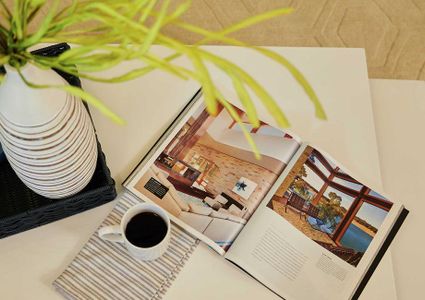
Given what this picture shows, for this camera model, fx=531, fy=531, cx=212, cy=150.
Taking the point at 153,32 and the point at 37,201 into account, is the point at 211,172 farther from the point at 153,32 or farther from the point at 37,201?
the point at 153,32

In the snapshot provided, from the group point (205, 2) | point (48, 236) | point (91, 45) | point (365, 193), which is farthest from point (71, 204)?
point (205, 2)

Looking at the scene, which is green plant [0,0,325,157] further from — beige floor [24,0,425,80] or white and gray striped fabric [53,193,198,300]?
beige floor [24,0,425,80]

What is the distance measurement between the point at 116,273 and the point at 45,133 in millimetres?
274

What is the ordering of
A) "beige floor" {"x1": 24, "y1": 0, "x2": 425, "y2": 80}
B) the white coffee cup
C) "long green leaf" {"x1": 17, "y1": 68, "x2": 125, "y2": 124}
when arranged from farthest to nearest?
"beige floor" {"x1": 24, "y1": 0, "x2": 425, "y2": 80}, the white coffee cup, "long green leaf" {"x1": 17, "y1": 68, "x2": 125, "y2": 124}

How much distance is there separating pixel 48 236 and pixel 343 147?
54 cm

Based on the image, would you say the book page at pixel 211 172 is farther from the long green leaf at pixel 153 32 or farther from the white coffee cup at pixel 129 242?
the long green leaf at pixel 153 32

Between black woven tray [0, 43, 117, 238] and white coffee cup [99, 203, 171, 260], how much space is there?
6 centimetres

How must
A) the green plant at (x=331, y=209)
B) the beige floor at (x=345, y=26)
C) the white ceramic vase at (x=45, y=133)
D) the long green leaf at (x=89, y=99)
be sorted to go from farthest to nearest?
the beige floor at (x=345, y=26)
the green plant at (x=331, y=209)
the white ceramic vase at (x=45, y=133)
the long green leaf at (x=89, y=99)

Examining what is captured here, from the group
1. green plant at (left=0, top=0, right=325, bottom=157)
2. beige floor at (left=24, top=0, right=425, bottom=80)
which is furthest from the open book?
beige floor at (left=24, top=0, right=425, bottom=80)

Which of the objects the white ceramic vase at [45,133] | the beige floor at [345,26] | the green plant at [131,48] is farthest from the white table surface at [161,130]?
the beige floor at [345,26]

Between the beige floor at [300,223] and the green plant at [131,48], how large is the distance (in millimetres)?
386

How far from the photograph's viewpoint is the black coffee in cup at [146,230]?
80 centimetres

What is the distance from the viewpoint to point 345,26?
1.53 meters

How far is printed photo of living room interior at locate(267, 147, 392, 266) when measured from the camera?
89 cm
